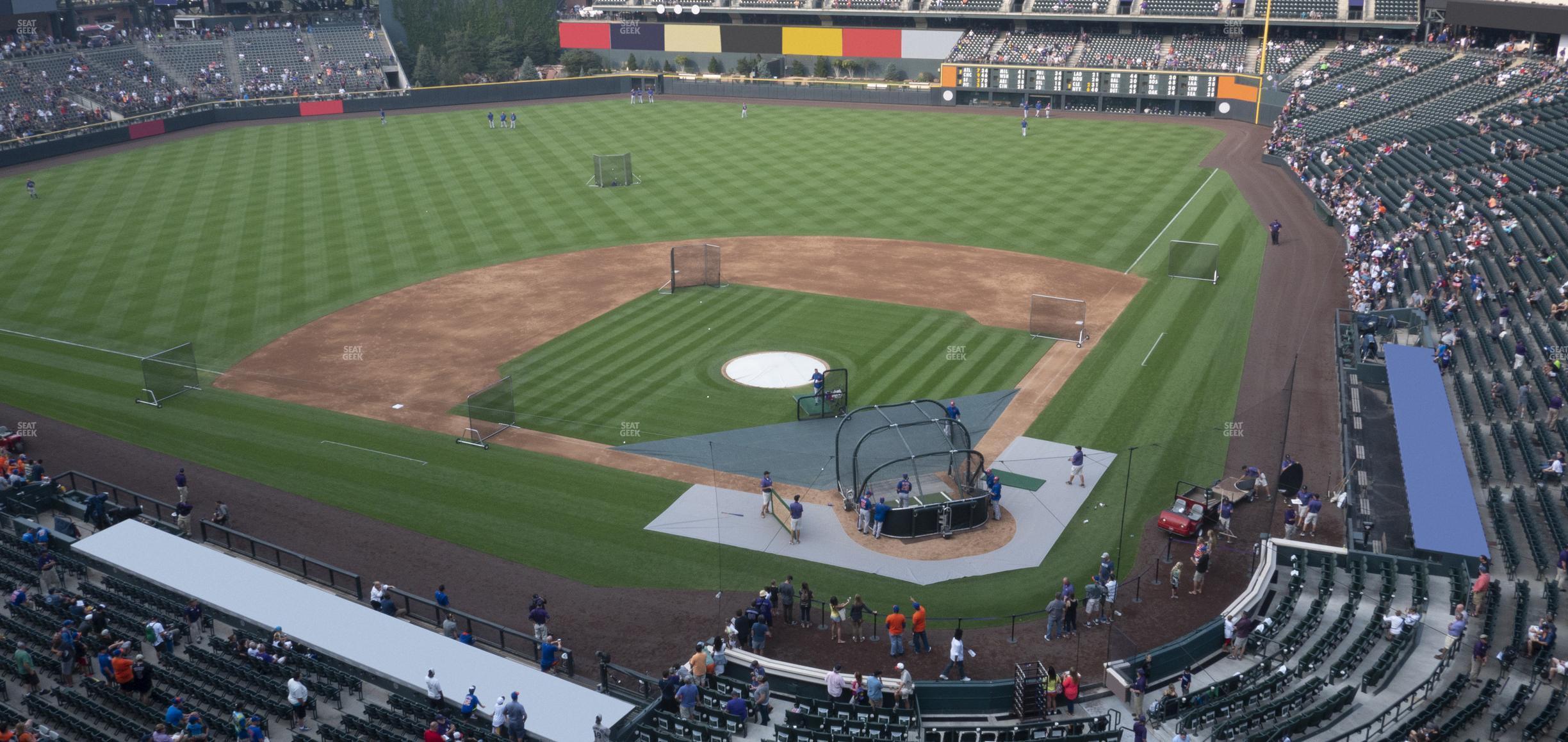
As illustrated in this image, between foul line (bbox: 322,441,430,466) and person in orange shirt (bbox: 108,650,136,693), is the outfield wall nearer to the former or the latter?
foul line (bbox: 322,441,430,466)

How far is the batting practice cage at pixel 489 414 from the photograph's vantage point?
106 ft

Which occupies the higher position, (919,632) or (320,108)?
(320,108)

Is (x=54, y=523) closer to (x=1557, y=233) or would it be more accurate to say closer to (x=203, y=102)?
(x=1557, y=233)

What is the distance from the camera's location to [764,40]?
97.2 metres

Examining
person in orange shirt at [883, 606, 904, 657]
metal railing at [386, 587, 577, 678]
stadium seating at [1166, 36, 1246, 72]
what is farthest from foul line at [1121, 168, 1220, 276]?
metal railing at [386, 587, 577, 678]

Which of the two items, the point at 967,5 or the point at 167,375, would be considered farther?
the point at 967,5

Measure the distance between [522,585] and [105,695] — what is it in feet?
26.6

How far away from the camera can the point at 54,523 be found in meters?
26.8

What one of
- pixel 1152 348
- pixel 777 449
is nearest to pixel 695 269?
pixel 777 449

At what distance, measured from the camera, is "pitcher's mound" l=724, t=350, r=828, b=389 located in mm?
35969

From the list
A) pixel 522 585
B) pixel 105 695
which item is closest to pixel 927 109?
pixel 522 585

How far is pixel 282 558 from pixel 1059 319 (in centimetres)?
2558

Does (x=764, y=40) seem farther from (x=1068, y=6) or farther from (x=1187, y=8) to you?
(x=1187, y=8)

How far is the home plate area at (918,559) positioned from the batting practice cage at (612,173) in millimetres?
34474
